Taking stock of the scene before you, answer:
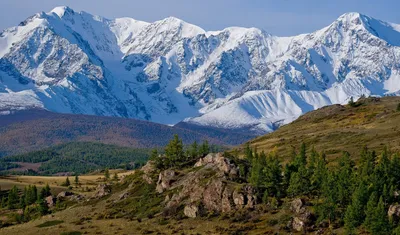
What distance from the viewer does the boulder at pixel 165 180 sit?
170125mm

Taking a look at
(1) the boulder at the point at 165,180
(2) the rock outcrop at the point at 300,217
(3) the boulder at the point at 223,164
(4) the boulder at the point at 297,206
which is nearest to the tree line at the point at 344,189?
(2) the rock outcrop at the point at 300,217

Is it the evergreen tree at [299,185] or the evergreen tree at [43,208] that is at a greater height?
the evergreen tree at [43,208]

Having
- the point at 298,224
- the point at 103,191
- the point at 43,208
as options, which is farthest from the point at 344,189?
the point at 43,208

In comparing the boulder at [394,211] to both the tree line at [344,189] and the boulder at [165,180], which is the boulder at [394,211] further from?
the boulder at [165,180]

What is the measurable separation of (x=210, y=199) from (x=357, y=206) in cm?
3703

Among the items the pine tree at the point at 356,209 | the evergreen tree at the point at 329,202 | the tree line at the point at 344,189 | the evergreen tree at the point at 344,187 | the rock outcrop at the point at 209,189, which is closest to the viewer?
the tree line at the point at 344,189

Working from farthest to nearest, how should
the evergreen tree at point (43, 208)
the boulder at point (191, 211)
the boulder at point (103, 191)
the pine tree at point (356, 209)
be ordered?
the evergreen tree at point (43, 208), the boulder at point (103, 191), the boulder at point (191, 211), the pine tree at point (356, 209)

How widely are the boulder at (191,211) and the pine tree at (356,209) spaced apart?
35.6 m

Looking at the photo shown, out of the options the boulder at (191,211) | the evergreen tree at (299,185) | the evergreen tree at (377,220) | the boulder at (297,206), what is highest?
the evergreen tree at (299,185)

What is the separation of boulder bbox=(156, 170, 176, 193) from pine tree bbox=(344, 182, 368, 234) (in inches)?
2233

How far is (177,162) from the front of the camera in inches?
7785

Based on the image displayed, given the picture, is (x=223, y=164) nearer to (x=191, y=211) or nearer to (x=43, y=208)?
(x=191, y=211)

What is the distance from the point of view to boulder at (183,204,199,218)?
14675 cm

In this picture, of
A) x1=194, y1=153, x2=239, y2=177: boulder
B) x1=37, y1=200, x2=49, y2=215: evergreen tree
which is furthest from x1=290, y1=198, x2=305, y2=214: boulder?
x1=37, y1=200, x2=49, y2=215: evergreen tree
